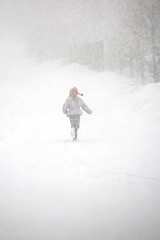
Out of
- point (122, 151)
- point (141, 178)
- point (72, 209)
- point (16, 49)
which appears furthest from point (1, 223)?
point (16, 49)

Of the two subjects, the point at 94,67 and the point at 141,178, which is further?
the point at 94,67

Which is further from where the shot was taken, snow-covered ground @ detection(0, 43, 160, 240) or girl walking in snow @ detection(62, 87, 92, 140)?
girl walking in snow @ detection(62, 87, 92, 140)

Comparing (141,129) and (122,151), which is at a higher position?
(141,129)

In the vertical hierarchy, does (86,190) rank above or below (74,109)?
below

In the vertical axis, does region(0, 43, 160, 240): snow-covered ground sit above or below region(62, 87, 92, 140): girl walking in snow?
below

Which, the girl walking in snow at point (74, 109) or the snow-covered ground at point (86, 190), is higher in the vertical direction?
the girl walking in snow at point (74, 109)

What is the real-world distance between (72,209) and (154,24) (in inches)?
744

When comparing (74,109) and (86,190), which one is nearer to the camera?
(86,190)

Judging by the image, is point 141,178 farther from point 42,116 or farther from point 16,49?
point 16,49

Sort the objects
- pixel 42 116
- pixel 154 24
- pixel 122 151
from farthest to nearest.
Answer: pixel 154 24 < pixel 42 116 < pixel 122 151

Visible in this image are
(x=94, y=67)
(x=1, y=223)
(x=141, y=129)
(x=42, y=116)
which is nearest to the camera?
(x=1, y=223)

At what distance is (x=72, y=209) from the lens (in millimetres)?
3002

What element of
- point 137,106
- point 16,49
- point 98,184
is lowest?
point 98,184

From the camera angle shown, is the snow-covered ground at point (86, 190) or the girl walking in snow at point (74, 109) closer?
the snow-covered ground at point (86, 190)
